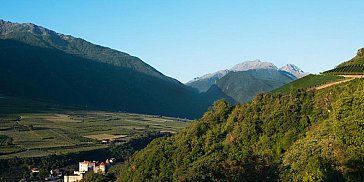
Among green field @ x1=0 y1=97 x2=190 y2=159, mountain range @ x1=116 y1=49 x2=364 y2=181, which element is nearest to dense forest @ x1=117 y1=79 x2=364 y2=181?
mountain range @ x1=116 y1=49 x2=364 y2=181

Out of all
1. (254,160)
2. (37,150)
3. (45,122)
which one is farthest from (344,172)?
(45,122)

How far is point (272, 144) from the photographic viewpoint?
38719 millimetres

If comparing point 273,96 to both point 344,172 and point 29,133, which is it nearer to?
point 344,172

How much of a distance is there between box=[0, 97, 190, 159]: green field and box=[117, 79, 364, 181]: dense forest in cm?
4440

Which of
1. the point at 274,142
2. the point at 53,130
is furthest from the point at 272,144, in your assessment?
the point at 53,130

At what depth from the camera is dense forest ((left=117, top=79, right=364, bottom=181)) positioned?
25625mm

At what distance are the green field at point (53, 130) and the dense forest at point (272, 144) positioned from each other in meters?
44.4

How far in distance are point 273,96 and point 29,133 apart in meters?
79.2

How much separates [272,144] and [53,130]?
3457 inches

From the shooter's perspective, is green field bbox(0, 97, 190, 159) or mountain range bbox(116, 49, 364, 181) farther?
green field bbox(0, 97, 190, 159)

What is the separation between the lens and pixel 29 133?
352ft

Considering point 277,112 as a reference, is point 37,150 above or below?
below

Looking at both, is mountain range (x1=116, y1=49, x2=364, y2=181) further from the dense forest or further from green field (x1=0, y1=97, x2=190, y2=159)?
green field (x1=0, y1=97, x2=190, y2=159)

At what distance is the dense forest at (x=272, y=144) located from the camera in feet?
84.1
